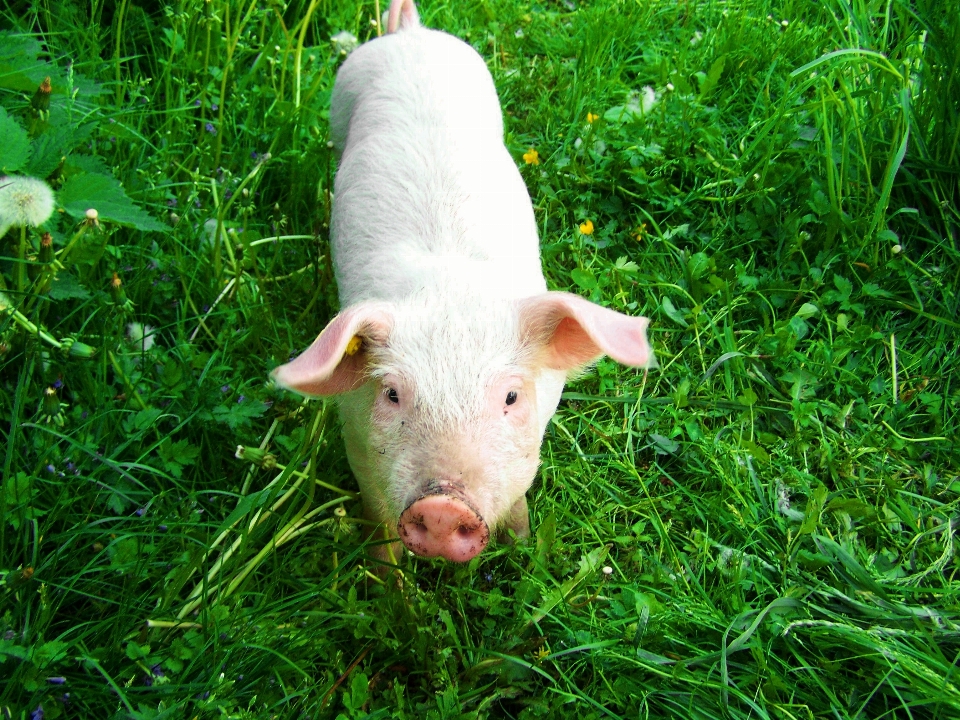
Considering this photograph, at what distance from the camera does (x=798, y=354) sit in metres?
3.25

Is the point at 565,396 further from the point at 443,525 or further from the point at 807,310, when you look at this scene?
the point at 443,525

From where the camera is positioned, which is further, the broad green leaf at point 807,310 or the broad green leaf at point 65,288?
the broad green leaf at point 807,310

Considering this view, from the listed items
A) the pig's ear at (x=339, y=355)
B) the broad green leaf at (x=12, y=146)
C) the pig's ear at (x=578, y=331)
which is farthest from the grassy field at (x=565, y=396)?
the pig's ear at (x=578, y=331)

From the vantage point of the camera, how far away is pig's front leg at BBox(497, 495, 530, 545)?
282 cm

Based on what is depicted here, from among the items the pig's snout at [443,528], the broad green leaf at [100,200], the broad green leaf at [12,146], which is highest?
the broad green leaf at [12,146]

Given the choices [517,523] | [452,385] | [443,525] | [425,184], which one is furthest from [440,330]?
[517,523]

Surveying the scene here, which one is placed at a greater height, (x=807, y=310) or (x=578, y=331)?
(x=578, y=331)

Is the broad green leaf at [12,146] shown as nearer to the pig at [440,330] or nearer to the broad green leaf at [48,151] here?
the broad green leaf at [48,151]

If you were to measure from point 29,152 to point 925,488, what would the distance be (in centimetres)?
325

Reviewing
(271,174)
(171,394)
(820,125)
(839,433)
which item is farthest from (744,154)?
(171,394)

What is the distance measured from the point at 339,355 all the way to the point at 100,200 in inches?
40.4

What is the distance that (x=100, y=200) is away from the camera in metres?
2.47

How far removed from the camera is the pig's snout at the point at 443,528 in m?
2.02

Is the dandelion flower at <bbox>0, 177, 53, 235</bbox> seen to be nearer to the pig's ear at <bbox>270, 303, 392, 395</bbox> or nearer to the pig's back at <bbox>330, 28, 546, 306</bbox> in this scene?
the pig's ear at <bbox>270, 303, 392, 395</bbox>
